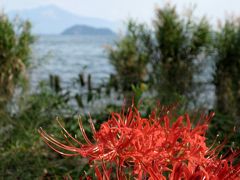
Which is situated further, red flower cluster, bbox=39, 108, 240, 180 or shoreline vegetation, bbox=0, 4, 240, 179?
shoreline vegetation, bbox=0, 4, 240, 179

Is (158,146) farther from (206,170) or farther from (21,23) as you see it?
(21,23)

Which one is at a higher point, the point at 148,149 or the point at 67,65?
the point at 148,149

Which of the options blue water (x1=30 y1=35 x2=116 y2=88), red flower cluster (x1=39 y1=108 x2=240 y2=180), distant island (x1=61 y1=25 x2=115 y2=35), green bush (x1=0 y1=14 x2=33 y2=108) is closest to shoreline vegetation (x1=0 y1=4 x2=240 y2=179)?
green bush (x1=0 y1=14 x2=33 y2=108)

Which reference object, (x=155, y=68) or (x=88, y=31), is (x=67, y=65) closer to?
(x=155, y=68)

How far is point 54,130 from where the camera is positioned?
4.00 m

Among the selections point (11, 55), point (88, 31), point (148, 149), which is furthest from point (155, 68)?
point (88, 31)

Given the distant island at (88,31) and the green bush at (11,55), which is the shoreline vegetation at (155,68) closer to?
the green bush at (11,55)

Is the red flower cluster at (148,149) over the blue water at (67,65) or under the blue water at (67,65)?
over

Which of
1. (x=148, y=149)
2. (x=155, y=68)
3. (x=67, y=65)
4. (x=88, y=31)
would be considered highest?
(x=148, y=149)

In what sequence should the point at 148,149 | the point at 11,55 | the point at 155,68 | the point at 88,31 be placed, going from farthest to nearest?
the point at 88,31 < the point at 155,68 < the point at 11,55 < the point at 148,149

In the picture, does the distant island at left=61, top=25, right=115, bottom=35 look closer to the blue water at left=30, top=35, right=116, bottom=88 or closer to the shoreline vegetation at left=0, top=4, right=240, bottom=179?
the blue water at left=30, top=35, right=116, bottom=88

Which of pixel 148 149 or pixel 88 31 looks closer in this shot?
pixel 148 149

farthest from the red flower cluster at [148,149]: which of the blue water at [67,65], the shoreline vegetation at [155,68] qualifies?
the blue water at [67,65]

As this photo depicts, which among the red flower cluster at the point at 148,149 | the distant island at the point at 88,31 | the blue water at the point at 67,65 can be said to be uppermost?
the red flower cluster at the point at 148,149
